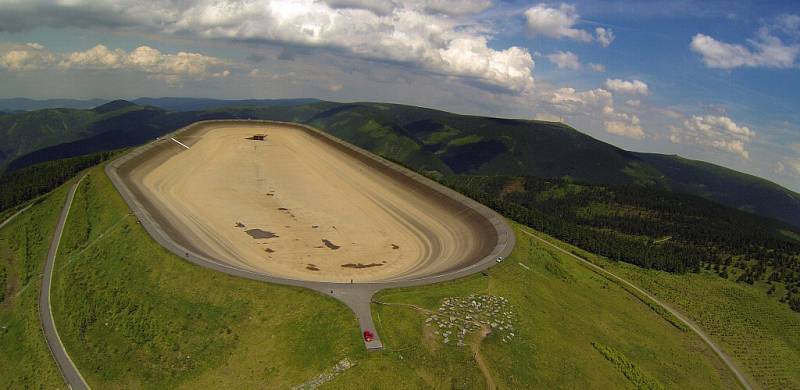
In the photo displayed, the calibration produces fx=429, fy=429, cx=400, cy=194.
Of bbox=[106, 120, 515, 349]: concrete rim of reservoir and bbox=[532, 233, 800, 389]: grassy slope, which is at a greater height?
bbox=[106, 120, 515, 349]: concrete rim of reservoir

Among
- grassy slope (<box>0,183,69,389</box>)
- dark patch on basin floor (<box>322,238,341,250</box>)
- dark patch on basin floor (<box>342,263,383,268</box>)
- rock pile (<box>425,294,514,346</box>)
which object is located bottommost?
grassy slope (<box>0,183,69,389</box>)

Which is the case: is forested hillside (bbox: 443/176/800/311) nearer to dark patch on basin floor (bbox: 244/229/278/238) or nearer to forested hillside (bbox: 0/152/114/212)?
dark patch on basin floor (bbox: 244/229/278/238)

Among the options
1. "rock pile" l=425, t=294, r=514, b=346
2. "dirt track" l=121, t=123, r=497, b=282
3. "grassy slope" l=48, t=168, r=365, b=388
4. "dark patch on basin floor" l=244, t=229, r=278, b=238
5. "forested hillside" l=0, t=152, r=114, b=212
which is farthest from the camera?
"forested hillside" l=0, t=152, r=114, b=212

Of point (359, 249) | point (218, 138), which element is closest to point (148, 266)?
point (359, 249)

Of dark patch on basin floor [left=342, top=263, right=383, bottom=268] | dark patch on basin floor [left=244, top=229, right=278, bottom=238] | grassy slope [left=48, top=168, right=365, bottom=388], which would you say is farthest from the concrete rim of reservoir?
grassy slope [left=48, top=168, right=365, bottom=388]

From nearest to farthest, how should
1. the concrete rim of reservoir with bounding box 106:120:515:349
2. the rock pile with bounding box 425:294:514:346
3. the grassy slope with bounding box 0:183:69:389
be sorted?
the rock pile with bounding box 425:294:514:346
the grassy slope with bounding box 0:183:69:389
the concrete rim of reservoir with bounding box 106:120:515:349

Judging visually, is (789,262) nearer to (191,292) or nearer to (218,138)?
(191,292)

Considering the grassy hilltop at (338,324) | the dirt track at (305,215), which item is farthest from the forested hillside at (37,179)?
the dirt track at (305,215)

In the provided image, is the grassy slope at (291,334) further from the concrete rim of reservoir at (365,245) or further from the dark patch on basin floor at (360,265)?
the dark patch on basin floor at (360,265)
